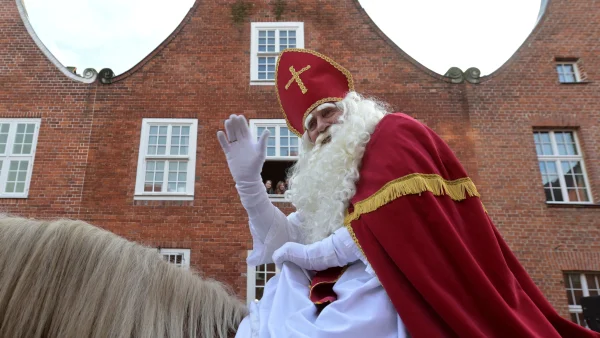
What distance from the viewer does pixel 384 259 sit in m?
2.16

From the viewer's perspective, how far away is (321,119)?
3.25m

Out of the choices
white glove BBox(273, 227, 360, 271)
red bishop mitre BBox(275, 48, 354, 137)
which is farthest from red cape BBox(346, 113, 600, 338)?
red bishop mitre BBox(275, 48, 354, 137)

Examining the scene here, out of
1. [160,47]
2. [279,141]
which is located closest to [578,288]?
[279,141]

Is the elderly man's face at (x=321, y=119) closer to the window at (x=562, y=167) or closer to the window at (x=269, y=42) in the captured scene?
the window at (x=269, y=42)

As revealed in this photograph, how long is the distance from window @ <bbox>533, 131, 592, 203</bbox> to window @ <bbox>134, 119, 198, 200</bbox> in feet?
29.1

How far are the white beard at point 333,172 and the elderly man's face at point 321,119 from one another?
0.18ft

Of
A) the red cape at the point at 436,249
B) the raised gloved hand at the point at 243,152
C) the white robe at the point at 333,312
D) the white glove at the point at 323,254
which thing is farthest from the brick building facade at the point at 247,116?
the red cape at the point at 436,249

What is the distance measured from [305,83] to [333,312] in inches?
73.0

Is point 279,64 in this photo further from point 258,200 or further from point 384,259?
point 384,259

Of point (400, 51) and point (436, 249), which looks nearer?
point (436, 249)

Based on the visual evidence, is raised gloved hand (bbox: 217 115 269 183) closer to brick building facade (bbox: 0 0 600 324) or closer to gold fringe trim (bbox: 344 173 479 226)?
gold fringe trim (bbox: 344 173 479 226)

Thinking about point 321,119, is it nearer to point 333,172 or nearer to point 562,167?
point 333,172

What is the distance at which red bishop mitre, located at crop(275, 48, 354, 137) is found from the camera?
11.1 ft

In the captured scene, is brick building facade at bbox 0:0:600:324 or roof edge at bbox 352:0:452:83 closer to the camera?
brick building facade at bbox 0:0:600:324
